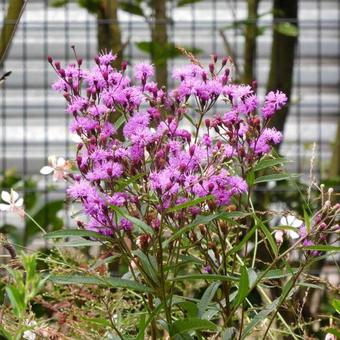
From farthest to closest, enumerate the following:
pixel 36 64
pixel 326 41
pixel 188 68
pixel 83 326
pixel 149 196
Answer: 1. pixel 326 41
2. pixel 36 64
3. pixel 83 326
4. pixel 188 68
5. pixel 149 196

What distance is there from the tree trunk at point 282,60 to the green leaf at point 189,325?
2.52 m

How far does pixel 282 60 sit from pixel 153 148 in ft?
8.66

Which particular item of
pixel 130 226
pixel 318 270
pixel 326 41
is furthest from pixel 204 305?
pixel 326 41

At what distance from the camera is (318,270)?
12.1 ft

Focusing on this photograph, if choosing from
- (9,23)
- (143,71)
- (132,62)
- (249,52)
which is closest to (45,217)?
(249,52)

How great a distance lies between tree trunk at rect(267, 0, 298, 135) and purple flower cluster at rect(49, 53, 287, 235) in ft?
7.83

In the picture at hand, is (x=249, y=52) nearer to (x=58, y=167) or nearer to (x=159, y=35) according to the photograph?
(x=159, y=35)

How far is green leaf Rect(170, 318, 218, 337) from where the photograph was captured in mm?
1315

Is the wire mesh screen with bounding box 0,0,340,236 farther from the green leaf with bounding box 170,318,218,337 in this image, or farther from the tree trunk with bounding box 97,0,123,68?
the green leaf with bounding box 170,318,218,337

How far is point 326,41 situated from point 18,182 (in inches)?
88.5

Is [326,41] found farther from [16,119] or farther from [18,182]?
[18,182]

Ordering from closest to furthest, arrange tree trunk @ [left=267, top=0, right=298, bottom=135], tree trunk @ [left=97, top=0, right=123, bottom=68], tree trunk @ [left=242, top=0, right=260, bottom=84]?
1. tree trunk @ [left=97, top=0, right=123, bottom=68]
2. tree trunk @ [left=242, top=0, right=260, bottom=84]
3. tree trunk @ [left=267, top=0, right=298, bottom=135]

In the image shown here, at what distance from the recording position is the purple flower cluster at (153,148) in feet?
4.42

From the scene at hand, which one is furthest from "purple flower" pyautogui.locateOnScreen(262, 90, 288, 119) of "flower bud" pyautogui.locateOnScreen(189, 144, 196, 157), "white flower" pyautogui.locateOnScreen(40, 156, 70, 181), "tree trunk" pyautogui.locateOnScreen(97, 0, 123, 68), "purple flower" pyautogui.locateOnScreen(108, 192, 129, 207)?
"tree trunk" pyautogui.locateOnScreen(97, 0, 123, 68)
